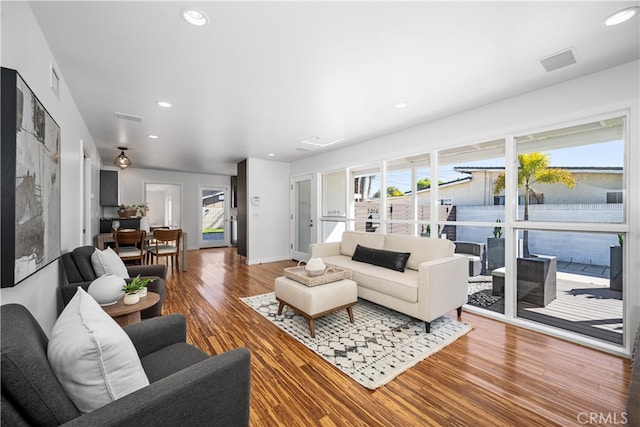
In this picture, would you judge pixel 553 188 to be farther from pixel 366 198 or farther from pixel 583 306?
pixel 366 198

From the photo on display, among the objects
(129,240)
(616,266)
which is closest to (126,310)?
(129,240)

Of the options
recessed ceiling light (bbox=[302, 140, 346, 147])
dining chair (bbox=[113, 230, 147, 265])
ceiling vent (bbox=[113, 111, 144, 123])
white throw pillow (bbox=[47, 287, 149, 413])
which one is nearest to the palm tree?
recessed ceiling light (bbox=[302, 140, 346, 147])

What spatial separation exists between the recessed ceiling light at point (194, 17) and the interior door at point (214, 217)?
764cm

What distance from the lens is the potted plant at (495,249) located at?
315 centimetres

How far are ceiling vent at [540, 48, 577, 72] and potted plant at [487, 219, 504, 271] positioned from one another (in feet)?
5.19

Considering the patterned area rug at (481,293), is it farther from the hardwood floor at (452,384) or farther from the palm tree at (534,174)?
the palm tree at (534,174)

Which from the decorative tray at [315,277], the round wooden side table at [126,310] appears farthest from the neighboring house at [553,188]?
the round wooden side table at [126,310]

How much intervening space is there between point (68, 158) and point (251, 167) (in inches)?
145

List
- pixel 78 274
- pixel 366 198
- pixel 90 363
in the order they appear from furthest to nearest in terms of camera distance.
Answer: pixel 366 198, pixel 78 274, pixel 90 363

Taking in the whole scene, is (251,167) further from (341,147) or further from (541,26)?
(541,26)

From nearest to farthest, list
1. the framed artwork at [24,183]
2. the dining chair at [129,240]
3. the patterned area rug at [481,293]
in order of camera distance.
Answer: the framed artwork at [24,183] < the patterned area rug at [481,293] < the dining chair at [129,240]

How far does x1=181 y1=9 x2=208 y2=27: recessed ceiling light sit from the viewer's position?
1.66 m

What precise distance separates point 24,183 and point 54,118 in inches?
44.2

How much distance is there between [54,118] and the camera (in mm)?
2104
